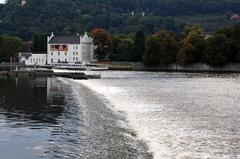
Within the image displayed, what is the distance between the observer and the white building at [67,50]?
181 m

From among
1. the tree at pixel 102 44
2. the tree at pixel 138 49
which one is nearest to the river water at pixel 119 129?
the tree at pixel 138 49

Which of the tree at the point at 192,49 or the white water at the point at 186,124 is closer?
the white water at the point at 186,124

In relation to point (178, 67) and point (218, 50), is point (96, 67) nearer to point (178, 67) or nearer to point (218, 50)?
point (178, 67)

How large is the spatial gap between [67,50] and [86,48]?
6.78 meters

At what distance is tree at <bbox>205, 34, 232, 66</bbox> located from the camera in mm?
137875

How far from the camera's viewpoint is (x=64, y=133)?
1095 inches

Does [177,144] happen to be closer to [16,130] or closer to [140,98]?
[16,130]

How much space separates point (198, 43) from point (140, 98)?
313 feet

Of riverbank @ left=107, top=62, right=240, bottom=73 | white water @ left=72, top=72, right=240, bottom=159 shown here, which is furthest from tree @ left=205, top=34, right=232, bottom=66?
white water @ left=72, top=72, right=240, bottom=159

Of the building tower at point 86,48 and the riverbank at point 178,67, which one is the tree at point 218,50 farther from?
the building tower at point 86,48

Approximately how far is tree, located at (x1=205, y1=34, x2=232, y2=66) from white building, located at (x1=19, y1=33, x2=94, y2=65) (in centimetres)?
→ 5444

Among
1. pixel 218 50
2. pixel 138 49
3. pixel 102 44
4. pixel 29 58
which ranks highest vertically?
pixel 102 44

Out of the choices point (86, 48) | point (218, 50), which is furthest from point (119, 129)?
point (86, 48)

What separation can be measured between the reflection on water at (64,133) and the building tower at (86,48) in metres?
137
